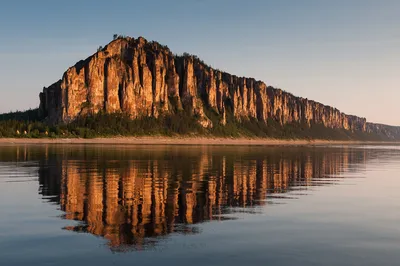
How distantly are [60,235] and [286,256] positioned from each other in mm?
8365

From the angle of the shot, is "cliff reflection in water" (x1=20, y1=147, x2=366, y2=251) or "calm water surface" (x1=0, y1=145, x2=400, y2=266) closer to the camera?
"calm water surface" (x1=0, y1=145, x2=400, y2=266)

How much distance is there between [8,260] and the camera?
13.4 m

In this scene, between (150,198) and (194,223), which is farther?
(150,198)

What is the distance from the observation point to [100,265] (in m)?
A: 13.0

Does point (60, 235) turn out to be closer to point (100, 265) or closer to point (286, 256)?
point (100, 265)

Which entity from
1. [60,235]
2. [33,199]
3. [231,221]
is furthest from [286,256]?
[33,199]

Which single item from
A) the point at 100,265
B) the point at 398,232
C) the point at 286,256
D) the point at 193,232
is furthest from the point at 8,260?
the point at 398,232

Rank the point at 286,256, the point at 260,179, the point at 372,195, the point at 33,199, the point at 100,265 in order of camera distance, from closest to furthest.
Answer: the point at 100,265, the point at 286,256, the point at 33,199, the point at 372,195, the point at 260,179

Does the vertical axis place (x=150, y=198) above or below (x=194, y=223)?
above

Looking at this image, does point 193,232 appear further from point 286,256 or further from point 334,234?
point 334,234

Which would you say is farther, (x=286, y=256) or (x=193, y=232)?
(x=193, y=232)

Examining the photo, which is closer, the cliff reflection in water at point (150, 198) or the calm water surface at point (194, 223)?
the calm water surface at point (194, 223)

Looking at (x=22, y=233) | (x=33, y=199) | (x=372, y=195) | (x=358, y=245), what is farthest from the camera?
(x=372, y=195)

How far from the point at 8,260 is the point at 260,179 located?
27252mm
